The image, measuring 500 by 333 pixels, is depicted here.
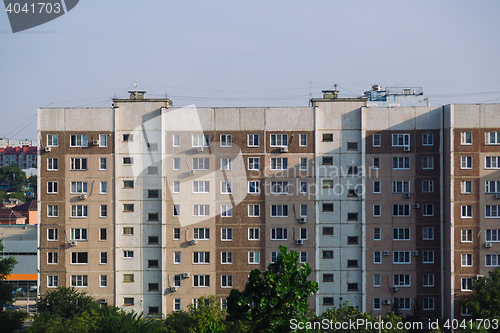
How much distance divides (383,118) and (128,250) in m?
29.2

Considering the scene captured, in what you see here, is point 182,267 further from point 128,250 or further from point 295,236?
point 295,236

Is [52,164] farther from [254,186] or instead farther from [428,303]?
[428,303]

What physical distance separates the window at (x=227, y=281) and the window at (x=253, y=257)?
2.56 m

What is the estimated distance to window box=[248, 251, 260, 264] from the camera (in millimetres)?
47438

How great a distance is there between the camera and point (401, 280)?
47.2 m

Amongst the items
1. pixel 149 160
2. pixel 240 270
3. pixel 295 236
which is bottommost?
pixel 240 270

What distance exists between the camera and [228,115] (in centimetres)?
4791

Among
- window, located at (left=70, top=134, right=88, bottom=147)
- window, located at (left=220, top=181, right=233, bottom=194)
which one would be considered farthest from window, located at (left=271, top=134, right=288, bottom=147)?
window, located at (left=70, top=134, right=88, bottom=147)

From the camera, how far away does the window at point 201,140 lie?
157 ft

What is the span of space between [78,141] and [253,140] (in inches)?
705

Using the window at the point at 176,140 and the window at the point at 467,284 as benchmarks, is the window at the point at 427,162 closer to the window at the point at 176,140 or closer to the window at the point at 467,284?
the window at the point at 467,284

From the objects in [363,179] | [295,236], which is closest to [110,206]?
[295,236]

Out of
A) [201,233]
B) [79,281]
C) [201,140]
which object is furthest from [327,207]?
[79,281]

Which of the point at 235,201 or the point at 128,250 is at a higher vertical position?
the point at 235,201
